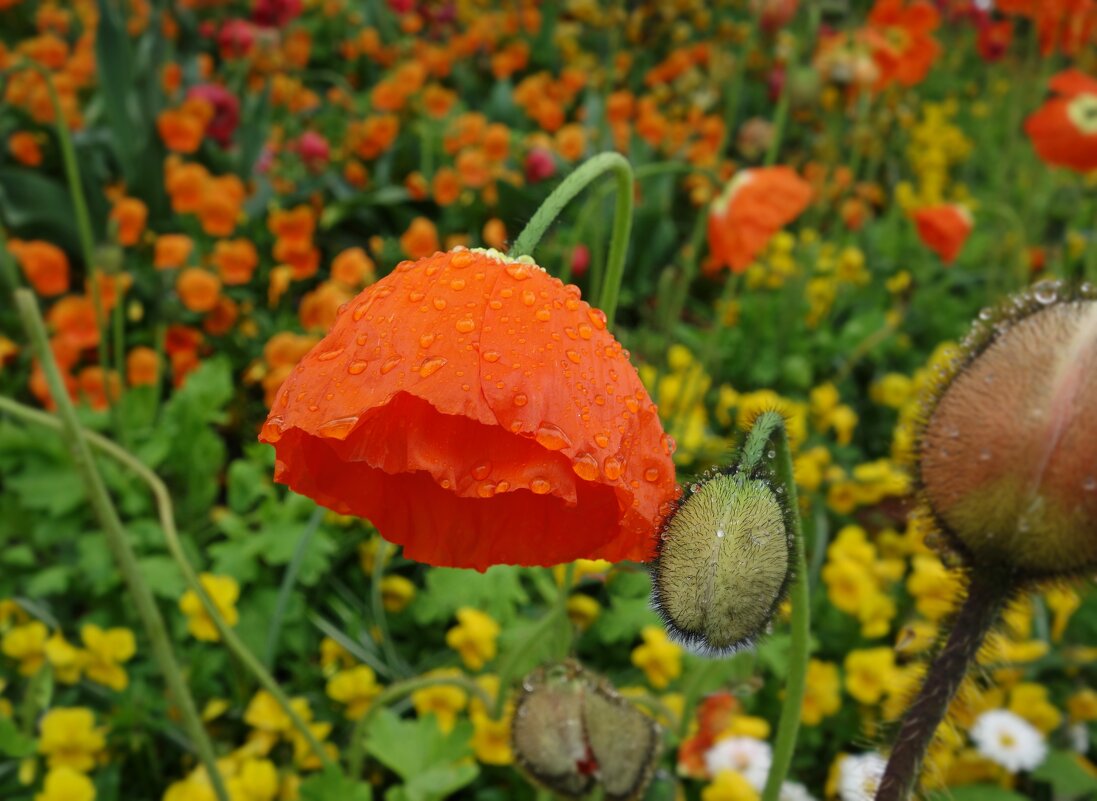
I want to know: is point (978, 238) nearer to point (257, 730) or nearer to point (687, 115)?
point (687, 115)

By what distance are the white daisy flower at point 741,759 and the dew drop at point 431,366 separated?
97 centimetres

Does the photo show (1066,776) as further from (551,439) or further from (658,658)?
(551,439)

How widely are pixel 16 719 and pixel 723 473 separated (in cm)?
121

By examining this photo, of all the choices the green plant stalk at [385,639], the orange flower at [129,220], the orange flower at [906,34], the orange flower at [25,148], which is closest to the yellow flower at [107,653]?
the green plant stalk at [385,639]

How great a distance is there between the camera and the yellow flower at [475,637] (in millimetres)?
1450

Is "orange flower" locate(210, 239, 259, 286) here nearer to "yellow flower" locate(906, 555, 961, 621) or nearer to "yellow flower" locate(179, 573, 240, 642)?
"yellow flower" locate(179, 573, 240, 642)

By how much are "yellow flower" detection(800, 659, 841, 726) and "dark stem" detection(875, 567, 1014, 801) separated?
0.80 metres

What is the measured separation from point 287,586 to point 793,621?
2.92 ft

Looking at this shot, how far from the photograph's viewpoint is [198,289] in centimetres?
220

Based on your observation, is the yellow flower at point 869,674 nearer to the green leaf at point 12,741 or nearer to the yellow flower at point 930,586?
the yellow flower at point 930,586

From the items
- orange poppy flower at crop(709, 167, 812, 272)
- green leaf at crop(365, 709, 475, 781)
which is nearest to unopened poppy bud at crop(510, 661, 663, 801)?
green leaf at crop(365, 709, 475, 781)

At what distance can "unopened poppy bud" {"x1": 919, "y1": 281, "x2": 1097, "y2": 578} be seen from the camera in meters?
0.60

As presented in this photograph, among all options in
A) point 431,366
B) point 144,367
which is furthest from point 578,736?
point 144,367

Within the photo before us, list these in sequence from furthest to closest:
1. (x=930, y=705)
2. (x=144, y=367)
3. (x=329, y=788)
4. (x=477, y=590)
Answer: (x=144, y=367)
(x=477, y=590)
(x=329, y=788)
(x=930, y=705)
